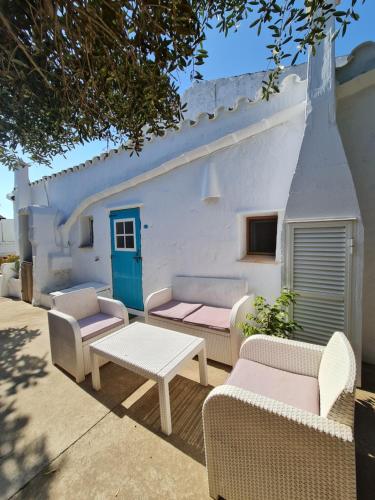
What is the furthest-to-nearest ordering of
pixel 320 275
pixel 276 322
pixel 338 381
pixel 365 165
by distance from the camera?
pixel 365 165
pixel 320 275
pixel 276 322
pixel 338 381

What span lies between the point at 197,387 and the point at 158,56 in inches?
130

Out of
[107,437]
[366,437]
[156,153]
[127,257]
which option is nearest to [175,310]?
[107,437]

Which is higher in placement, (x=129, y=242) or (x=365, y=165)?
(x=365, y=165)

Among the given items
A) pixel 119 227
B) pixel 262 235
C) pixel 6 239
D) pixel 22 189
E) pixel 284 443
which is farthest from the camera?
pixel 6 239

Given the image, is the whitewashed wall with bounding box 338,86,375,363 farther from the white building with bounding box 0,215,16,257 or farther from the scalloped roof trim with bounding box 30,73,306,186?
the white building with bounding box 0,215,16,257

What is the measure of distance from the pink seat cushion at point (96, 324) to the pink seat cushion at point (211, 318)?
1.02m

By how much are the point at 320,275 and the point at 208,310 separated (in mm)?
1620

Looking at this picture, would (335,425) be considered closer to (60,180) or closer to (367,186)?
(367,186)

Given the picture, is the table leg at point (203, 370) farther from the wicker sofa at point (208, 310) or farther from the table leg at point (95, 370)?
the table leg at point (95, 370)

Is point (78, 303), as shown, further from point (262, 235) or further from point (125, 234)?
point (262, 235)

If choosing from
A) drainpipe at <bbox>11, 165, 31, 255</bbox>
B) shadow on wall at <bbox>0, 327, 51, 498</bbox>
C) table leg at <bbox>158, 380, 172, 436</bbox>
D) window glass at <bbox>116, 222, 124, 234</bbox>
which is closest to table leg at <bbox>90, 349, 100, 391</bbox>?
shadow on wall at <bbox>0, 327, 51, 498</bbox>

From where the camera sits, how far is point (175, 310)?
344 centimetres

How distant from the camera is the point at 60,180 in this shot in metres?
6.88

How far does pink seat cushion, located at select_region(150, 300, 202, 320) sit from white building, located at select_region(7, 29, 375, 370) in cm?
65
